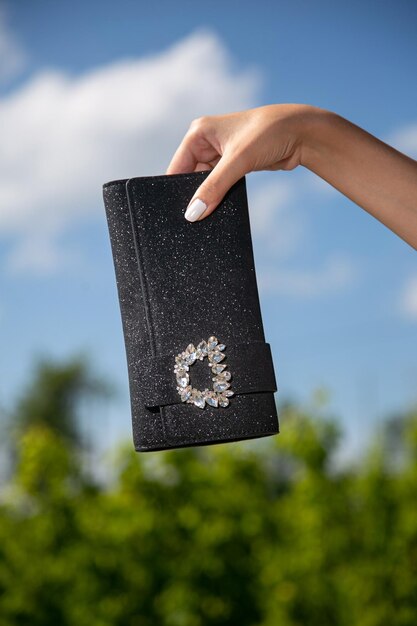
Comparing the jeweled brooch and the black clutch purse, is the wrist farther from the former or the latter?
the jeweled brooch

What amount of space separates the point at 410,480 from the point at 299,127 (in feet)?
12.9

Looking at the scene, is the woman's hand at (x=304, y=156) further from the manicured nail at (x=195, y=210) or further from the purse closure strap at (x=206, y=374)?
the purse closure strap at (x=206, y=374)

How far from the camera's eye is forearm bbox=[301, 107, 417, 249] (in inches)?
52.7

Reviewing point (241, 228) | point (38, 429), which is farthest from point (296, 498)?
point (241, 228)

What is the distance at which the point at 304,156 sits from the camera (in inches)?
53.4

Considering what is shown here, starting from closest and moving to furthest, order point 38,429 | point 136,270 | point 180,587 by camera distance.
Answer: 1. point 136,270
2. point 180,587
3. point 38,429

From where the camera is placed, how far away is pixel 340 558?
4.80 m

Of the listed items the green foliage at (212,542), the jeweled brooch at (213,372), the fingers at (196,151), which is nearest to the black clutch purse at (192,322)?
the jeweled brooch at (213,372)

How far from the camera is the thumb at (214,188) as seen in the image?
47.6 inches

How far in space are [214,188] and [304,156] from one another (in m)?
0.22

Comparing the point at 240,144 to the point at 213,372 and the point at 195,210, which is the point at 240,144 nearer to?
the point at 195,210

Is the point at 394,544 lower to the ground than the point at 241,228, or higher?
lower

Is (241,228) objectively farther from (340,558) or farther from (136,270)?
(340,558)

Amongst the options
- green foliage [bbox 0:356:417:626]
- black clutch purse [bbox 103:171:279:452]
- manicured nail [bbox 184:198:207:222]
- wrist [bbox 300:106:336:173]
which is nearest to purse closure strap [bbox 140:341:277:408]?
black clutch purse [bbox 103:171:279:452]
